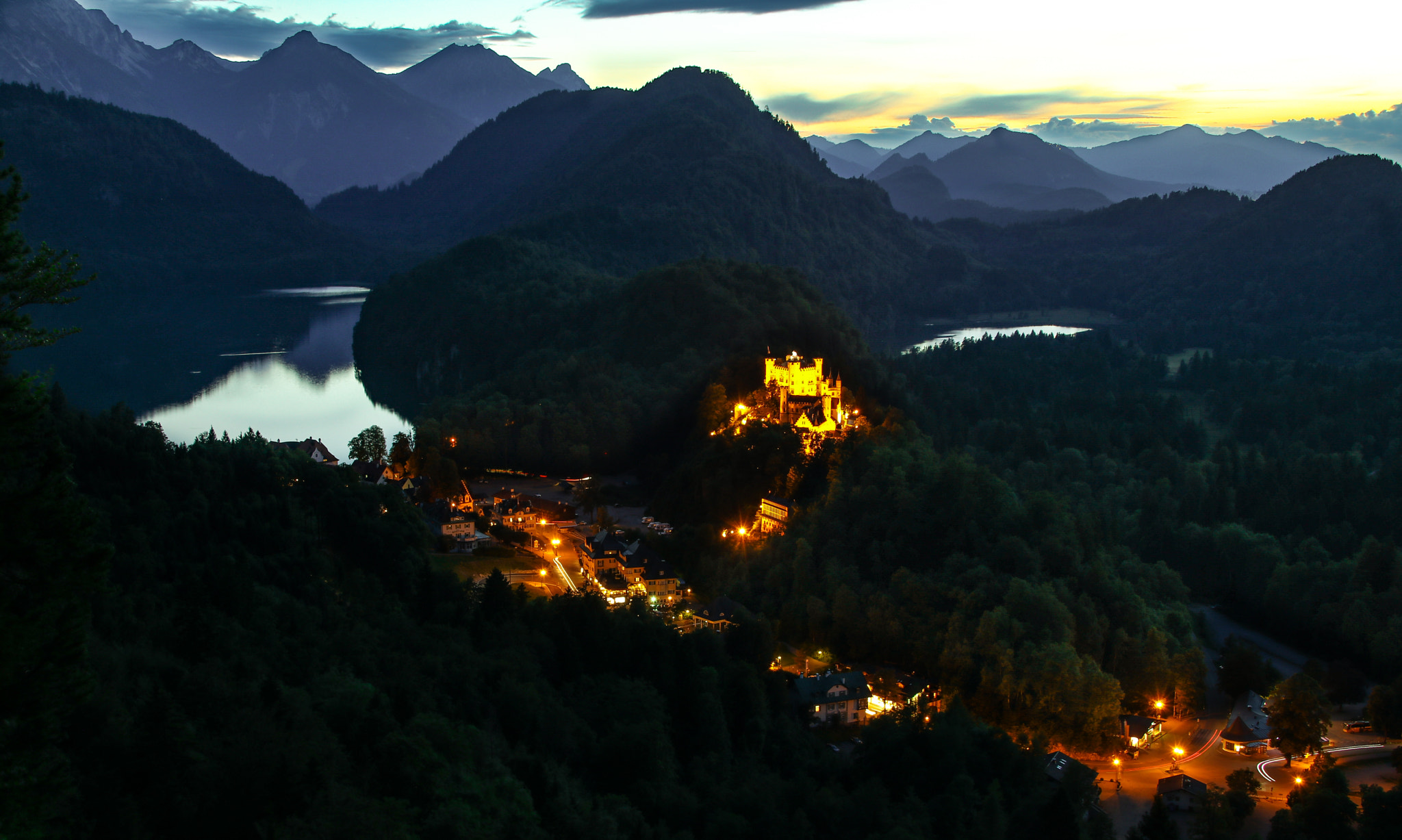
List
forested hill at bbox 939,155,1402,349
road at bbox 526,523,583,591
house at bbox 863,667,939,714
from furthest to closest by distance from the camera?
forested hill at bbox 939,155,1402,349 < road at bbox 526,523,583,591 < house at bbox 863,667,939,714

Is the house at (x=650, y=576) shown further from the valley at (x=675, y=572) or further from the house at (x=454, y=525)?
the house at (x=454, y=525)

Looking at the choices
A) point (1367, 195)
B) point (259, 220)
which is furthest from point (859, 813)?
point (259, 220)

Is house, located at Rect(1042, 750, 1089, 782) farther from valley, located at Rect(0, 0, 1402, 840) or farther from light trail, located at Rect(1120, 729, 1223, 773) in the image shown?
light trail, located at Rect(1120, 729, 1223, 773)

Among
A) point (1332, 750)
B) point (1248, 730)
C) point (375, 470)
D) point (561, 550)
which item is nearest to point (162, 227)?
point (375, 470)

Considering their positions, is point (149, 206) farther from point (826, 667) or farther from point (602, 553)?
point (826, 667)

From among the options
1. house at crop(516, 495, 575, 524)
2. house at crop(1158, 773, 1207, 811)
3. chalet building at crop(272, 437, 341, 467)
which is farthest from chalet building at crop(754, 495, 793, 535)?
house at crop(1158, 773, 1207, 811)

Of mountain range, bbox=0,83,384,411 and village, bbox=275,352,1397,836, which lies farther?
mountain range, bbox=0,83,384,411

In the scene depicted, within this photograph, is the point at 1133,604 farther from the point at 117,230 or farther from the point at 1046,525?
the point at 117,230
